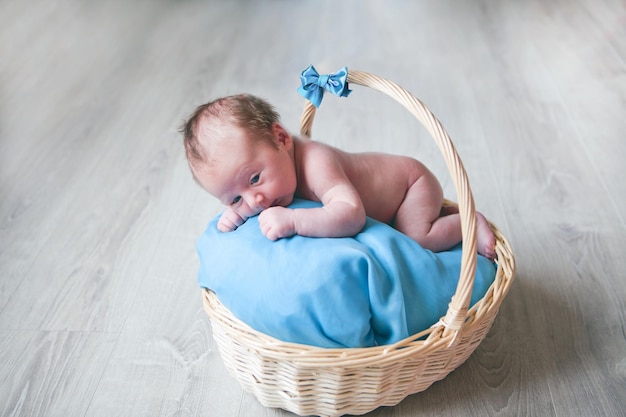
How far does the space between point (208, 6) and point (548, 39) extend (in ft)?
4.88

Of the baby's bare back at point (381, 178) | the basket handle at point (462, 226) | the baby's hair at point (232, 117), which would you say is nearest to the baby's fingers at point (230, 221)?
the baby's hair at point (232, 117)

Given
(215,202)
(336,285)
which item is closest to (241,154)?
(336,285)

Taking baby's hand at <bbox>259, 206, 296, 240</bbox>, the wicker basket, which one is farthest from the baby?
→ the wicker basket

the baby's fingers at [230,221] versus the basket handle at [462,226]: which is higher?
the basket handle at [462,226]

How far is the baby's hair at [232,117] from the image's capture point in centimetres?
109

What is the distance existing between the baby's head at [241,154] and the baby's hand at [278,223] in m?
0.05

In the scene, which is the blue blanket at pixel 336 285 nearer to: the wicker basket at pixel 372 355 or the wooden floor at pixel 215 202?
the wicker basket at pixel 372 355

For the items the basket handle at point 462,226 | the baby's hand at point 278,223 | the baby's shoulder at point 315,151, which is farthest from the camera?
the baby's shoulder at point 315,151

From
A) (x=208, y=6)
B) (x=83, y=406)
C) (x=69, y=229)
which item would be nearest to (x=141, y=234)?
(x=69, y=229)

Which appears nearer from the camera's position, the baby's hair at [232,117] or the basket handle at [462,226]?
the basket handle at [462,226]

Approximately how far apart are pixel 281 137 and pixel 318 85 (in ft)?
0.41

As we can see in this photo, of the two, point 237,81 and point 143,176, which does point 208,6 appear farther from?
point 143,176

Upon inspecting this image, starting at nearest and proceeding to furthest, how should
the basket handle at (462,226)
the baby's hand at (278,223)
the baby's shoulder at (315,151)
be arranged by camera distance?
the basket handle at (462,226)
the baby's hand at (278,223)
the baby's shoulder at (315,151)

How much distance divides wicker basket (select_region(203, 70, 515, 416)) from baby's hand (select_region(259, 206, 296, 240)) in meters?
0.15
